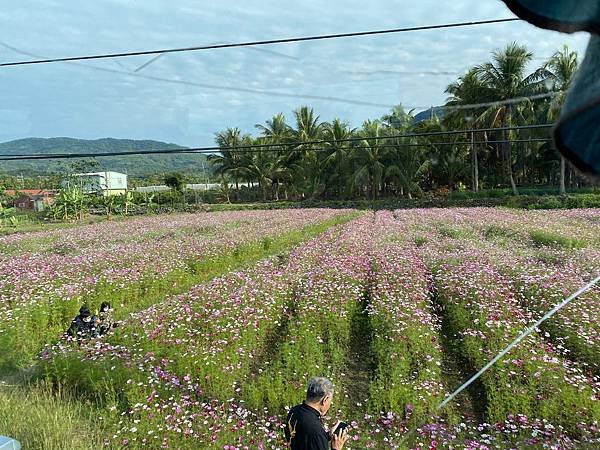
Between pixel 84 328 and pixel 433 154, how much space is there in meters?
40.1

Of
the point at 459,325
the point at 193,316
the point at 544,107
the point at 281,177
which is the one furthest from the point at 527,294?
the point at 281,177

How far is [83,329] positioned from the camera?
7.21 m

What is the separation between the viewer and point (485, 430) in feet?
16.3

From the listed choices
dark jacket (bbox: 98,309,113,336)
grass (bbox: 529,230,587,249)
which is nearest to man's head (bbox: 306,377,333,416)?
dark jacket (bbox: 98,309,113,336)

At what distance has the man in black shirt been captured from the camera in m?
3.32

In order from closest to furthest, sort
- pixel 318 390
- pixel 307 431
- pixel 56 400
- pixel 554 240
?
pixel 307 431, pixel 318 390, pixel 56 400, pixel 554 240

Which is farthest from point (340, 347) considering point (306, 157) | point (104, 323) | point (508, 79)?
point (306, 157)

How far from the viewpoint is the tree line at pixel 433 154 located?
109ft

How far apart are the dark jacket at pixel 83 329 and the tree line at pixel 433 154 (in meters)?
26.9

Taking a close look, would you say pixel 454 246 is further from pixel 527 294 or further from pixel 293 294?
pixel 293 294

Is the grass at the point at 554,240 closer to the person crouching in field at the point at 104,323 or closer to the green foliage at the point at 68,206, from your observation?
the person crouching in field at the point at 104,323

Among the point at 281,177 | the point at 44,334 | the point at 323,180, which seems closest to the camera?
the point at 44,334

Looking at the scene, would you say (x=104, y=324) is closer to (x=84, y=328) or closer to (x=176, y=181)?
(x=84, y=328)

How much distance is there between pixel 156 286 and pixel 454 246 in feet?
28.5
